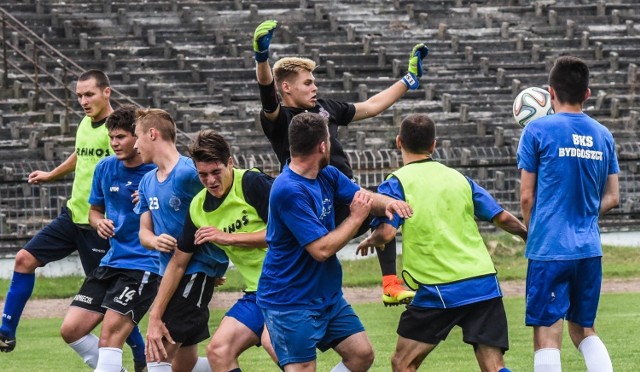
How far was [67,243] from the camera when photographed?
34.6ft

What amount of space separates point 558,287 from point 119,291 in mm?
3047

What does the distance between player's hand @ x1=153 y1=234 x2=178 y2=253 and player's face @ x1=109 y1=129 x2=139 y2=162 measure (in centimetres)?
122

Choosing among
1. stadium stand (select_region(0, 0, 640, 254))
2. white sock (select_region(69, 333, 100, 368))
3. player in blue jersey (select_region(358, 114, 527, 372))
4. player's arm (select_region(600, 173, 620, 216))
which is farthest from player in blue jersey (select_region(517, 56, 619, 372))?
stadium stand (select_region(0, 0, 640, 254))

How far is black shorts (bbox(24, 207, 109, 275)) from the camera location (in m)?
10.3

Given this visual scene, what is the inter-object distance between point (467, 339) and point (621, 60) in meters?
22.6

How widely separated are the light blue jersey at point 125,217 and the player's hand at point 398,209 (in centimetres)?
257

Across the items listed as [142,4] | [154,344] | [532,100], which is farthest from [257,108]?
[154,344]

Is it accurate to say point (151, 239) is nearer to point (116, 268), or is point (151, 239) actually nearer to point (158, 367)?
point (158, 367)

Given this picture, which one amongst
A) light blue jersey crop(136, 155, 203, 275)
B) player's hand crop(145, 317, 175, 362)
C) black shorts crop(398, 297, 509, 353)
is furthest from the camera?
light blue jersey crop(136, 155, 203, 275)

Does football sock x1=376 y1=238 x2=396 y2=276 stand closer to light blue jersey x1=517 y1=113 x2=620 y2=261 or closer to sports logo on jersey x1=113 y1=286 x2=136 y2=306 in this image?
light blue jersey x1=517 y1=113 x2=620 y2=261

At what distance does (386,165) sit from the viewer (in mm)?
19562

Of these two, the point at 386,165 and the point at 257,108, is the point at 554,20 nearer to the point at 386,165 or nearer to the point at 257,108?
the point at 257,108

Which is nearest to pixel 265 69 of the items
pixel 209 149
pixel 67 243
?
pixel 209 149

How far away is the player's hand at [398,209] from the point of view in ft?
23.5
